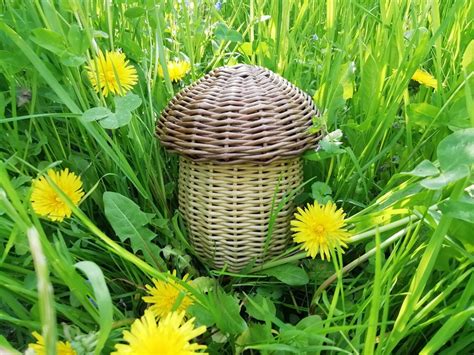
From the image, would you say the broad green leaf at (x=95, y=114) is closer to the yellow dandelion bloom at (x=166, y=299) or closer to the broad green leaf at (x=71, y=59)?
the broad green leaf at (x=71, y=59)

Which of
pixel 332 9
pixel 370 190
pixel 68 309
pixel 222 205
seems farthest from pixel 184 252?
pixel 332 9

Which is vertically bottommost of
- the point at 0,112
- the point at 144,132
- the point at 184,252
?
the point at 184,252

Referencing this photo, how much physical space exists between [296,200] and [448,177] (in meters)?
0.32

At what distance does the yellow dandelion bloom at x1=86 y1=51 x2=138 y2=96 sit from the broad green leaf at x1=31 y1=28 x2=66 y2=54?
0.21 feet

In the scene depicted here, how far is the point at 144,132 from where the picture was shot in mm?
1080

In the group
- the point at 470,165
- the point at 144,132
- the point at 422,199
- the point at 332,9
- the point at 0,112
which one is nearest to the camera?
the point at 470,165

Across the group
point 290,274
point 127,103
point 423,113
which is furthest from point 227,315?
point 423,113

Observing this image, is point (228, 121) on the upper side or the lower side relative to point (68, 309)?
upper

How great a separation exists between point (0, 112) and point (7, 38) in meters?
0.15

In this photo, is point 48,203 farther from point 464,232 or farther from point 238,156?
point 464,232

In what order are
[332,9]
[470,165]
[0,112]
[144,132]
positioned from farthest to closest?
1. [332,9]
2. [144,132]
3. [0,112]
4. [470,165]

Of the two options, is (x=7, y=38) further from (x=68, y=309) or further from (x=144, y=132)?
(x=68, y=309)

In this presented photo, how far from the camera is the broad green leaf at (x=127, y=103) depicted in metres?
0.86

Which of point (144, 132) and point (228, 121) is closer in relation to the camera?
point (228, 121)
